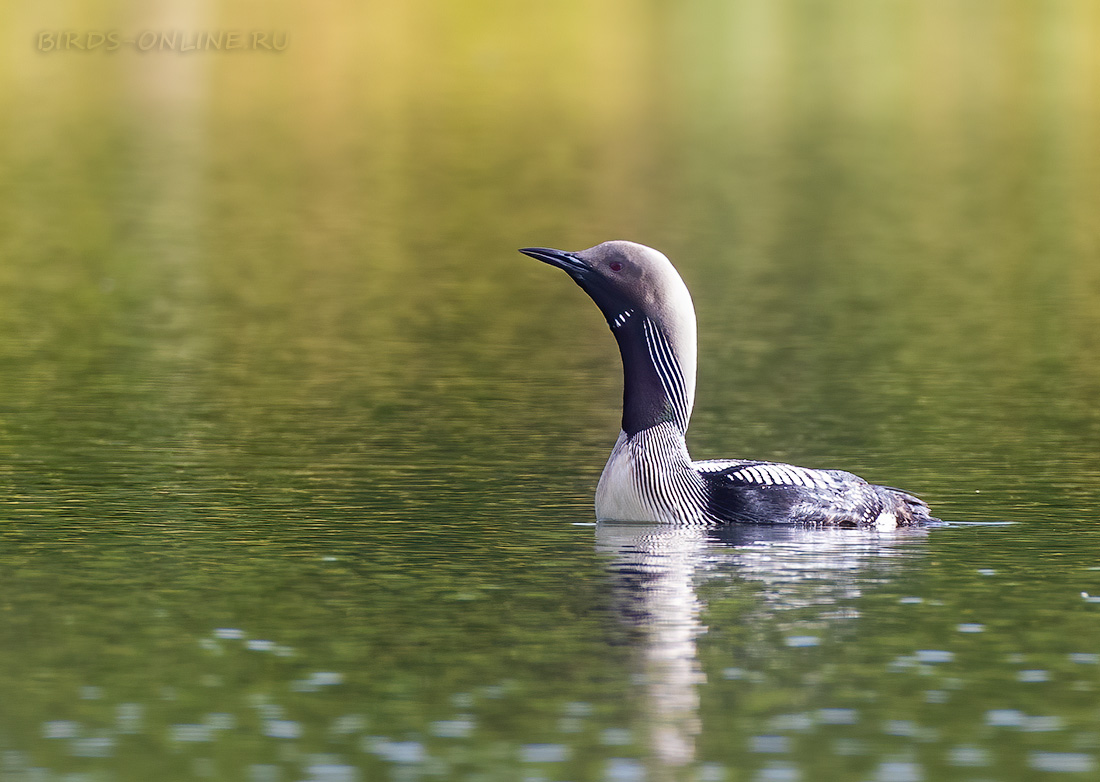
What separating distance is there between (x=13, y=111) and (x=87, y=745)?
2789 inches

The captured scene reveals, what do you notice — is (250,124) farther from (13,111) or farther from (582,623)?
(582,623)

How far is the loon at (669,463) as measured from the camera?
18703 mm

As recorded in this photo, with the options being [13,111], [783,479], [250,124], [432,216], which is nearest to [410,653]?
[783,479]

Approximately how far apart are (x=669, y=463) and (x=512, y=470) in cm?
317

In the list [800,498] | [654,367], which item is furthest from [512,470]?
[800,498]

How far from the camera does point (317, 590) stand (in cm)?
1644

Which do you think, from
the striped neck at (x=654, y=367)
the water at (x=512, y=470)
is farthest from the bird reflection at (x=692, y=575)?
the striped neck at (x=654, y=367)

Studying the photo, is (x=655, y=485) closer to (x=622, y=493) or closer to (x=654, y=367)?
(x=622, y=493)

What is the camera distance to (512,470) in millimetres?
21734

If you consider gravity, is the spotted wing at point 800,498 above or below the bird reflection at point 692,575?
above

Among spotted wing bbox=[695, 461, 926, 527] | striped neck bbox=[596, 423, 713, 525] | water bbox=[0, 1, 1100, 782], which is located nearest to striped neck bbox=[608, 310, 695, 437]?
striped neck bbox=[596, 423, 713, 525]

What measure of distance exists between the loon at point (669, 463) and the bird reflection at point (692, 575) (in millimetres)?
147

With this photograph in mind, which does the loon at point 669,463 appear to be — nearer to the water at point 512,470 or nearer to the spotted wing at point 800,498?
the spotted wing at point 800,498

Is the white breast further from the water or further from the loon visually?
the water
